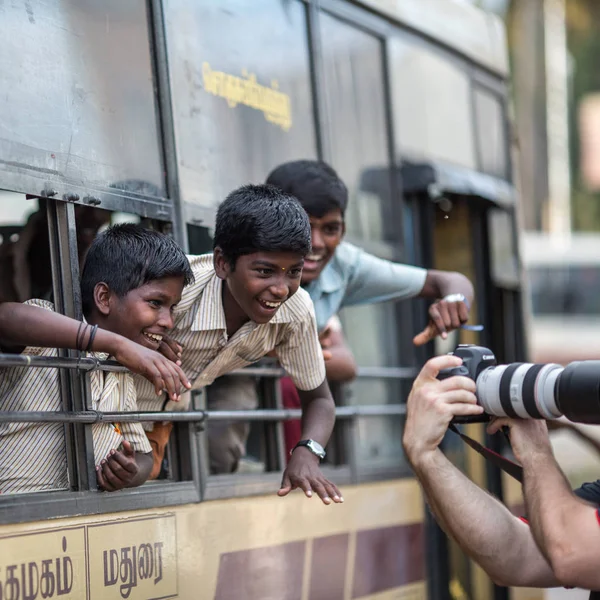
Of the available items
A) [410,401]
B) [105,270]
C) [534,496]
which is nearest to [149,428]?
[105,270]

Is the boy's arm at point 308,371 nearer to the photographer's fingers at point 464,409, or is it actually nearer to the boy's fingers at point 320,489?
the boy's fingers at point 320,489

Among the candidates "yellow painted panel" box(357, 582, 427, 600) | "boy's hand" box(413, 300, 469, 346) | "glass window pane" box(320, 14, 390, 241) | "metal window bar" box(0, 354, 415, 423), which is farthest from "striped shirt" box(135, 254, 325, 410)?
"glass window pane" box(320, 14, 390, 241)

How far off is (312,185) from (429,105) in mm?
2061

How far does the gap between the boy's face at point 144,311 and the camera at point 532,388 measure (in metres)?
0.75

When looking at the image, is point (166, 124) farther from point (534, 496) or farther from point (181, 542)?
point (534, 496)

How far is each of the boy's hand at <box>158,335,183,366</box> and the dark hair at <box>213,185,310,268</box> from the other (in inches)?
10.7

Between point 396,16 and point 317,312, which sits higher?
point 396,16

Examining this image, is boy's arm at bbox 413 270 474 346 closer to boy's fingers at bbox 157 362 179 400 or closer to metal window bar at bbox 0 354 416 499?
metal window bar at bbox 0 354 416 499

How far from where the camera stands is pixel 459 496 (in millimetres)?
2877

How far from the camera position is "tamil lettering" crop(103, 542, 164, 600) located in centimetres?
297

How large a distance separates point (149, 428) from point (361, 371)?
5.23 feet

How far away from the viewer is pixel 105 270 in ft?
10.0

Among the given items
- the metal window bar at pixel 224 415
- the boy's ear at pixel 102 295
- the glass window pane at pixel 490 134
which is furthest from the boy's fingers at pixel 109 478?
the glass window pane at pixel 490 134

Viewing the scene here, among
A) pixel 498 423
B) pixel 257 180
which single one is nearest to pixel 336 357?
pixel 257 180
